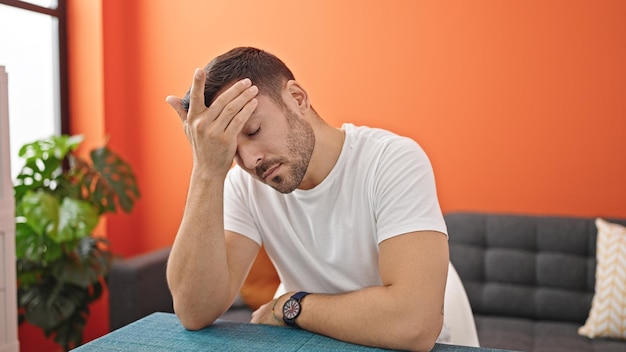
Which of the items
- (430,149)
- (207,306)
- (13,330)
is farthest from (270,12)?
(207,306)

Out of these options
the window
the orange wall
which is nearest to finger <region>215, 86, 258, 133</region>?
the orange wall

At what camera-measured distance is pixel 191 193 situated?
1.35 m

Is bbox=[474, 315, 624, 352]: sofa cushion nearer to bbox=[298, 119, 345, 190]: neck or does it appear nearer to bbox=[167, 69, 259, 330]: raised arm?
bbox=[298, 119, 345, 190]: neck

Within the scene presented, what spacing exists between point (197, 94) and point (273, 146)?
7.6 inches

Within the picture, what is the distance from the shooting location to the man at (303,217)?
1177 mm

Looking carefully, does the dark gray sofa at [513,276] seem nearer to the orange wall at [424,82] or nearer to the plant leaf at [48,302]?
the plant leaf at [48,302]

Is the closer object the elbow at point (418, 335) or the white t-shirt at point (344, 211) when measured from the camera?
the elbow at point (418, 335)

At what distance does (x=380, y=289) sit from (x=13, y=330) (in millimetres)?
1298

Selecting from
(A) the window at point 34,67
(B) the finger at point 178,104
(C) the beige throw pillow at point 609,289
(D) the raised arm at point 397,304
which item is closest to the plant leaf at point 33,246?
(A) the window at point 34,67

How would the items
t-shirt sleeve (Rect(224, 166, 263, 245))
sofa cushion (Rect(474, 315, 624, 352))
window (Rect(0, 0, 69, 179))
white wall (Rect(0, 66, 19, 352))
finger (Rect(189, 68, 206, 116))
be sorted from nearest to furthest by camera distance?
finger (Rect(189, 68, 206, 116)) < t-shirt sleeve (Rect(224, 166, 263, 245)) < white wall (Rect(0, 66, 19, 352)) < sofa cushion (Rect(474, 315, 624, 352)) < window (Rect(0, 0, 69, 179))

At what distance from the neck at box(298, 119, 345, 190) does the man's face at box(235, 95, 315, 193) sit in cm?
6

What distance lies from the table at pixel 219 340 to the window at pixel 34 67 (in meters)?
Result: 2.32

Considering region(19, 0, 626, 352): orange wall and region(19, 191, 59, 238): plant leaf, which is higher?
region(19, 0, 626, 352): orange wall

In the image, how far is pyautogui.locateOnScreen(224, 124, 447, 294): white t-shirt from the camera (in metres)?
1.29
